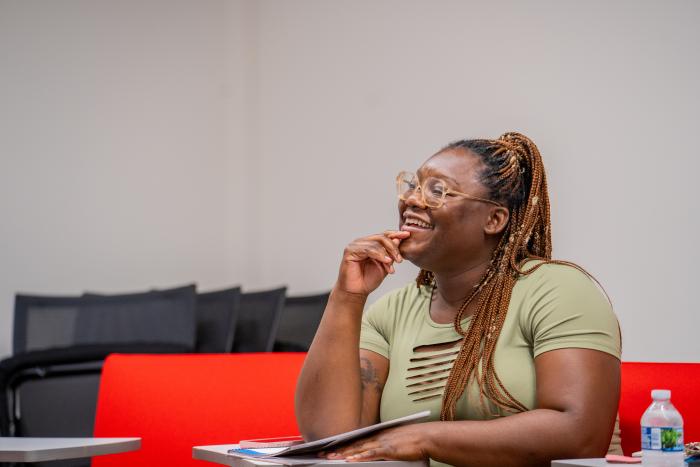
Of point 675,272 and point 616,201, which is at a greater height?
point 616,201

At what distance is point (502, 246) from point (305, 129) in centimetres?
236

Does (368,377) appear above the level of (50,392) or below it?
above

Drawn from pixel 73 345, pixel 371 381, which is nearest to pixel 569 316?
pixel 371 381

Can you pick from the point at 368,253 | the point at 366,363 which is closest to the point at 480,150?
the point at 368,253

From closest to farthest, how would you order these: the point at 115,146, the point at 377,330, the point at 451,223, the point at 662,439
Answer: the point at 662,439, the point at 451,223, the point at 377,330, the point at 115,146

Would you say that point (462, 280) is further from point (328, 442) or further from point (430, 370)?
point (328, 442)

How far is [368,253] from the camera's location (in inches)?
78.0

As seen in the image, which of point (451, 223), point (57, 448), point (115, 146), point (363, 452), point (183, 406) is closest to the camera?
point (363, 452)

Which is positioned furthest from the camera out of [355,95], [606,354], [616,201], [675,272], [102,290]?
[102,290]

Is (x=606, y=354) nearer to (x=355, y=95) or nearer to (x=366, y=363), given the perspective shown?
(x=366, y=363)

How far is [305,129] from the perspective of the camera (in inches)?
168

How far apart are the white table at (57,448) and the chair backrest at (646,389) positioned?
1042mm

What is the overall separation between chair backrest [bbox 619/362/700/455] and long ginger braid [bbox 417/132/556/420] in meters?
0.32

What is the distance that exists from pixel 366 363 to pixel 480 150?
21.2 inches
